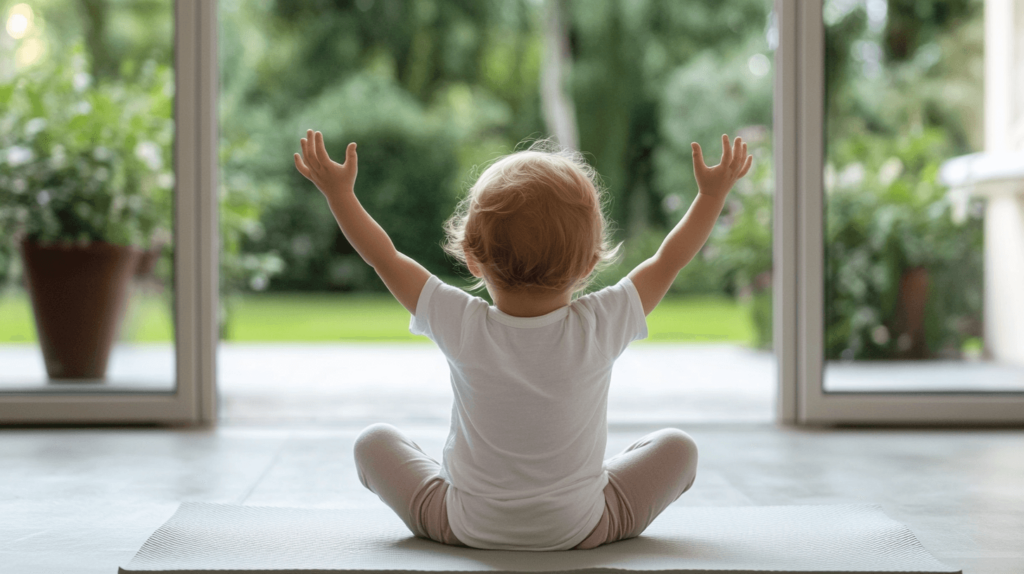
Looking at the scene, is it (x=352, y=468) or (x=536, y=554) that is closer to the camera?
(x=536, y=554)

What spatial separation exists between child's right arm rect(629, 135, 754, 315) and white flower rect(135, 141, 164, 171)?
5.93 feet

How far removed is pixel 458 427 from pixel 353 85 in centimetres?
800

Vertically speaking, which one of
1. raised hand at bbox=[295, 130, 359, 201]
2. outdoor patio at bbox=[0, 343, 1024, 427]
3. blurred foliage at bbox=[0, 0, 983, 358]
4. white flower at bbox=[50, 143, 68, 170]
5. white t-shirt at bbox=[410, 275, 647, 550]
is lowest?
outdoor patio at bbox=[0, 343, 1024, 427]

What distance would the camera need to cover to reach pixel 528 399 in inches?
42.2

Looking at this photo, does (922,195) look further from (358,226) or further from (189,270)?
(189,270)

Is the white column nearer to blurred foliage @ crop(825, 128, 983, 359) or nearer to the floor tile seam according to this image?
blurred foliage @ crop(825, 128, 983, 359)

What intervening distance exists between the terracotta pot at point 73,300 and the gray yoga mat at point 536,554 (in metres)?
1.27

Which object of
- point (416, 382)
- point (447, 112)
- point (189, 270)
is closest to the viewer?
point (189, 270)

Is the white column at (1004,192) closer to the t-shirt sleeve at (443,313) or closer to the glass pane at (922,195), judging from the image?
the glass pane at (922,195)

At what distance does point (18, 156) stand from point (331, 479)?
4.82ft

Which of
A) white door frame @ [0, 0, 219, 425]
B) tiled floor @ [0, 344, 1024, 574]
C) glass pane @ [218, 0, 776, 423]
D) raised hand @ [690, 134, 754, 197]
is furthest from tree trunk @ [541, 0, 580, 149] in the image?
raised hand @ [690, 134, 754, 197]

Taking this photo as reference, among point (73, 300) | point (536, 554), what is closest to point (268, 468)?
point (536, 554)

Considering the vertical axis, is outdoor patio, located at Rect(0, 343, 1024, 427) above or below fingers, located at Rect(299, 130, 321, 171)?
below

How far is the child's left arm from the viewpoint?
109 cm
